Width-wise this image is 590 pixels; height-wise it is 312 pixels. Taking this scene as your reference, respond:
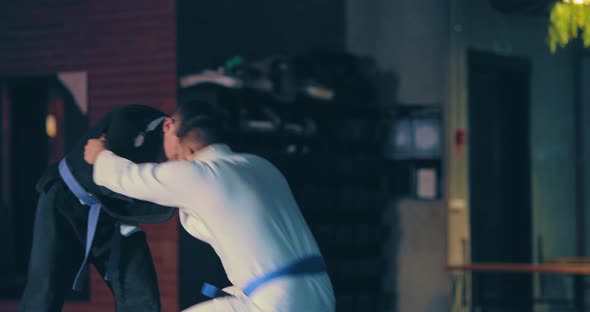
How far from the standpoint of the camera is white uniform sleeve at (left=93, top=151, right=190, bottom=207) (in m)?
3.06

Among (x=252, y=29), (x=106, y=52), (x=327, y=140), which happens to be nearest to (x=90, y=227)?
(x=106, y=52)

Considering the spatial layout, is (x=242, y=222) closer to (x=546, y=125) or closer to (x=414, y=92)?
(x=414, y=92)

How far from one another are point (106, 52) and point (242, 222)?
3.83 m

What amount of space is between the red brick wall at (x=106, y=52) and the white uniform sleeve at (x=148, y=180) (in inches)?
124

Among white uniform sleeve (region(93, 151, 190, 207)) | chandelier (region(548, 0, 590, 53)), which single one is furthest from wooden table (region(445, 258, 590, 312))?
white uniform sleeve (region(93, 151, 190, 207))

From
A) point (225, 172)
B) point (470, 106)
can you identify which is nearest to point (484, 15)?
point (470, 106)

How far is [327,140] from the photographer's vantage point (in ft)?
25.0

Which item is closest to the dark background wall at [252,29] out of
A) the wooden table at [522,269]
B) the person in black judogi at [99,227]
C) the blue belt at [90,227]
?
the wooden table at [522,269]

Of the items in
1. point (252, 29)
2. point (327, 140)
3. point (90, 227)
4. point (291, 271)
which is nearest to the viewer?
point (291, 271)

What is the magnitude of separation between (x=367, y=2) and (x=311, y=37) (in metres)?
0.69

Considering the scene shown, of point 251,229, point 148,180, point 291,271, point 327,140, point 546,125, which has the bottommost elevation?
point 291,271

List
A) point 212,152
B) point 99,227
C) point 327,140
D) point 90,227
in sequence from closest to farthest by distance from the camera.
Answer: point 212,152 → point 90,227 → point 99,227 → point 327,140

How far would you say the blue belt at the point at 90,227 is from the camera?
13.4ft

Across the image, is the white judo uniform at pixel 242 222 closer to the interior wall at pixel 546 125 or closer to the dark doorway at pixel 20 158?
the dark doorway at pixel 20 158
